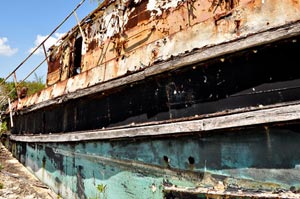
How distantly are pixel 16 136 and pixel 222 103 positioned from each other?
7170 millimetres

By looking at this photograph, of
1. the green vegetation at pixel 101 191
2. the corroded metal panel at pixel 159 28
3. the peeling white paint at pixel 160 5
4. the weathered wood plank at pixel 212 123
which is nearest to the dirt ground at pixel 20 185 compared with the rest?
the green vegetation at pixel 101 191

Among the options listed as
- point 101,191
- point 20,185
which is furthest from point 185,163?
point 20,185

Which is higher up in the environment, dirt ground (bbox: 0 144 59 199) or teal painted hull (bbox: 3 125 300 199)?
teal painted hull (bbox: 3 125 300 199)

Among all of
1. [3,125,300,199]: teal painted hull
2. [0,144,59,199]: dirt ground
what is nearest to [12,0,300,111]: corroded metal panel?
[3,125,300,199]: teal painted hull

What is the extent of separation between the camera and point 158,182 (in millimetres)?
3383

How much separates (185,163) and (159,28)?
171 centimetres

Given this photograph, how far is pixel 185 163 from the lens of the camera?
3111 mm

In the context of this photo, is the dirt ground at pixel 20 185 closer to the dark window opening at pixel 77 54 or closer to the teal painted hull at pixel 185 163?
the teal painted hull at pixel 185 163

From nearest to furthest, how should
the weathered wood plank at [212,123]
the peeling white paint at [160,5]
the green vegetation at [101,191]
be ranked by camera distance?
the weathered wood plank at [212,123], the peeling white paint at [160,5], the green vegetation at [101,191]

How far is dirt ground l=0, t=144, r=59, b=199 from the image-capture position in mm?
5855

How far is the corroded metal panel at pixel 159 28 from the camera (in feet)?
8.89

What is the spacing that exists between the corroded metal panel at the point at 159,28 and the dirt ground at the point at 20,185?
2.05 meters

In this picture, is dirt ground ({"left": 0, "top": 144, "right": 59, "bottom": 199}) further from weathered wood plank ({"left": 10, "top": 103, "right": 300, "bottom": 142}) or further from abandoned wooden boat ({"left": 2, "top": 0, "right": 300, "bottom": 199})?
weathered wood plank ({"left": 10, "top": 103, "right": 300, "bottom": 142})

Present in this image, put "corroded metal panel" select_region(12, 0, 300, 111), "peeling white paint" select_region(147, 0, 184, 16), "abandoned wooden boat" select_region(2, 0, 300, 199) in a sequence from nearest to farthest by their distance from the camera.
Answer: "abandoned wooden boat" select_region(2, 0, 300, 199) → "corroded metal panel" select_region(12, 0, 300, 111) → "peeling white paint" select_region(147, 0, 184, 16)
